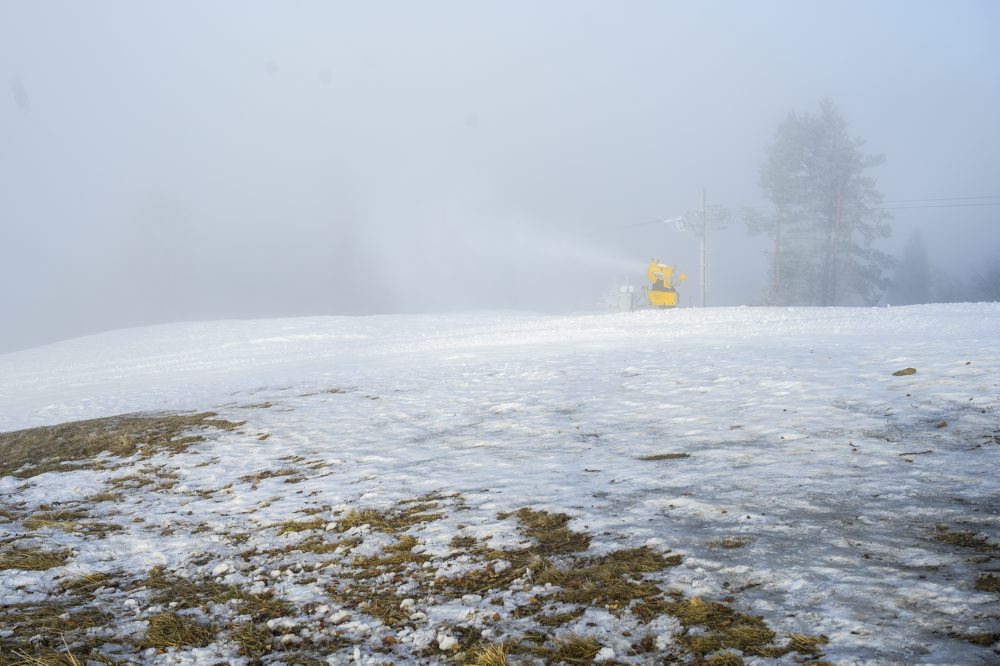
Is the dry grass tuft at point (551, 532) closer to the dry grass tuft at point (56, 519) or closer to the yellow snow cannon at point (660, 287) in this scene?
the dry grass tuft at point (56, 519)

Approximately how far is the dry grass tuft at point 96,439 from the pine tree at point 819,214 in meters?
52.0

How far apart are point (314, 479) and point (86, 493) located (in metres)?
3.14

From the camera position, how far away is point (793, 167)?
53.7 m

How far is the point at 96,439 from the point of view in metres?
10.7

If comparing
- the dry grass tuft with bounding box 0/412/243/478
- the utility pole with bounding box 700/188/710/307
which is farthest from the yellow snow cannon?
the dry grass tuft with bounding box 0/412/243/478

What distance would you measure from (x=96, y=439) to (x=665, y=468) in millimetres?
10044

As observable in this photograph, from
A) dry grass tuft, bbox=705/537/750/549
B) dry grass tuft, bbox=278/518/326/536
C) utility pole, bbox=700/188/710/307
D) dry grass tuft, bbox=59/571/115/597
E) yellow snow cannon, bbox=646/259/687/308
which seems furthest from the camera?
utility pole, bbox=700/188/710/307

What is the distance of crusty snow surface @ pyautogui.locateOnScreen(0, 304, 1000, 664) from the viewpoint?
3732 millimetres

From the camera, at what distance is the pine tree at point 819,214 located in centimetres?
5181

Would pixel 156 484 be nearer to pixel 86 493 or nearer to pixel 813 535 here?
pixel 86 493

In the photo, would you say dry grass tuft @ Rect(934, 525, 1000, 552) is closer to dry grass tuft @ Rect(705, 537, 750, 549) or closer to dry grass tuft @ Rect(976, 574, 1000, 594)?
dry grass tuft @ Rect(976, 574, 1000, 594)

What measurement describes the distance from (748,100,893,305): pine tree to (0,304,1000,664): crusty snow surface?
1548 inches

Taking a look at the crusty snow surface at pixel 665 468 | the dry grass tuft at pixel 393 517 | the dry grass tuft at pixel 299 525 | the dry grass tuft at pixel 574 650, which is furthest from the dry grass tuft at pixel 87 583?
the dry grass tuft at pixel 574 650

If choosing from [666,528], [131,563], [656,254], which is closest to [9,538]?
[131,563]
